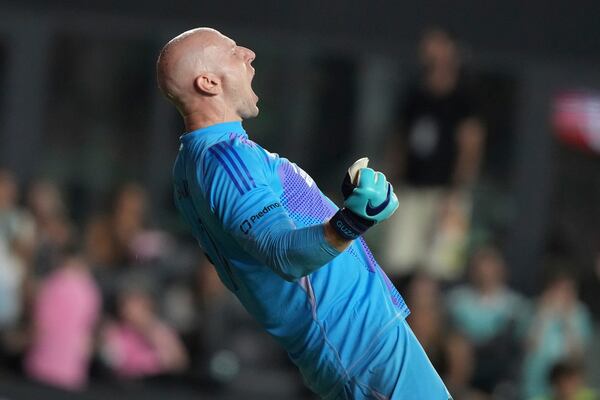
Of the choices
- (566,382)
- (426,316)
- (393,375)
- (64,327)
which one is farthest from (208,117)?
(64,327)

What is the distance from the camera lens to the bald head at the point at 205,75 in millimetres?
4129

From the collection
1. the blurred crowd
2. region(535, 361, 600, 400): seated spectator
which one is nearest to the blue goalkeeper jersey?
region(535, 361, 600, 400): seated spectator

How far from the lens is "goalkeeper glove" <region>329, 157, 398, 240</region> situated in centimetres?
371

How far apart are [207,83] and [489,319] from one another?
565 centimetres

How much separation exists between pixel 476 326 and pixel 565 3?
146 inches

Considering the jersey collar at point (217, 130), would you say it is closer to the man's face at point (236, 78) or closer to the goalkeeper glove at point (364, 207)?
the man's face at point (236, 78)

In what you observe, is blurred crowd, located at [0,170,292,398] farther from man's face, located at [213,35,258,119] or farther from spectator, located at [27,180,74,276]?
man's face, located at [213,35,258,119]

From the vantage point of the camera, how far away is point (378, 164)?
1087 cm

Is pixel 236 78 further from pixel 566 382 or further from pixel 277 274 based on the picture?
pixel 566 382

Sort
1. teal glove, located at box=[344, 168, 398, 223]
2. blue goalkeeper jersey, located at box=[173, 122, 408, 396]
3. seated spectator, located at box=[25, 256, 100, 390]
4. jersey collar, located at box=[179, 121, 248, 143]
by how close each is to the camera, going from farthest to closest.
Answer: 1. seated spectator, located at box=[25, 256, 100, 390]
2. jersey collar, located at box=[179, 121, 248, 143]
3. blue goalkeeper jersey, located at box=[173, 122, 408, 396]
4. teal glove, located at box=[344, 168, 398, 223]

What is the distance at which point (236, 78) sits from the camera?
4.17 meters

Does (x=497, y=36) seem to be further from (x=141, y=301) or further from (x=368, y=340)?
(x=368, y=340)

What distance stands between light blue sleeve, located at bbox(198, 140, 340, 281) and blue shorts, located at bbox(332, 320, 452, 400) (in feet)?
1.42

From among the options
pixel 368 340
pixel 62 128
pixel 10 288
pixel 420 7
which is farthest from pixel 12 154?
pixel 368 340
